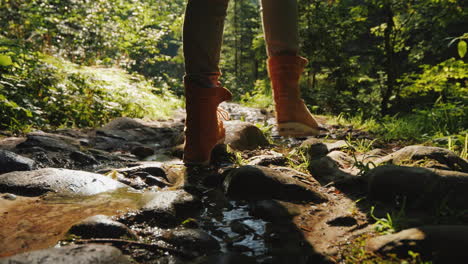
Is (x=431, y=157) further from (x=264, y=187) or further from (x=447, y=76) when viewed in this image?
(x=447, y=76)

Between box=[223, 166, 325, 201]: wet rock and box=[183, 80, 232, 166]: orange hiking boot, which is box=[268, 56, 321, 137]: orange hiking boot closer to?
box=[183, 80, 232, 166]: orange hiking boot

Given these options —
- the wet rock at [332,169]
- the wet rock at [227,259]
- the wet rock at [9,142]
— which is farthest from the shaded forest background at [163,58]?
the wet rock at [227,259]

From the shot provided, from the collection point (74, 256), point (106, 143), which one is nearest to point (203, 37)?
point (74, 256)

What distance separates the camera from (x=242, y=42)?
85.8ft

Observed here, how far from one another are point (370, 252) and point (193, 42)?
57.1 inches

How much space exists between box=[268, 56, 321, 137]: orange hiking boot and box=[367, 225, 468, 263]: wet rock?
4.46ft

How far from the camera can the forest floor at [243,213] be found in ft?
3.36

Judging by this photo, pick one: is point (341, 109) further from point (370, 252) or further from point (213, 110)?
point (370, 252)

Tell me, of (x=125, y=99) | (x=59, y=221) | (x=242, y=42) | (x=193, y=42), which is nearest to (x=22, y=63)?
(x=125, y=99)

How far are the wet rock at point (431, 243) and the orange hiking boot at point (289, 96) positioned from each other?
136cm

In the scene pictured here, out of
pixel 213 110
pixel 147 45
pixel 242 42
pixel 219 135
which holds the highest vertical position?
pixel 242 42

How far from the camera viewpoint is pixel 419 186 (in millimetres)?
1366

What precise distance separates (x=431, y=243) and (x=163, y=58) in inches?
397

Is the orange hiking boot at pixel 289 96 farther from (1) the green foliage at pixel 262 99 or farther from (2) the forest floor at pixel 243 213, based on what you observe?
(1) the green foliage at pixel 262 99
